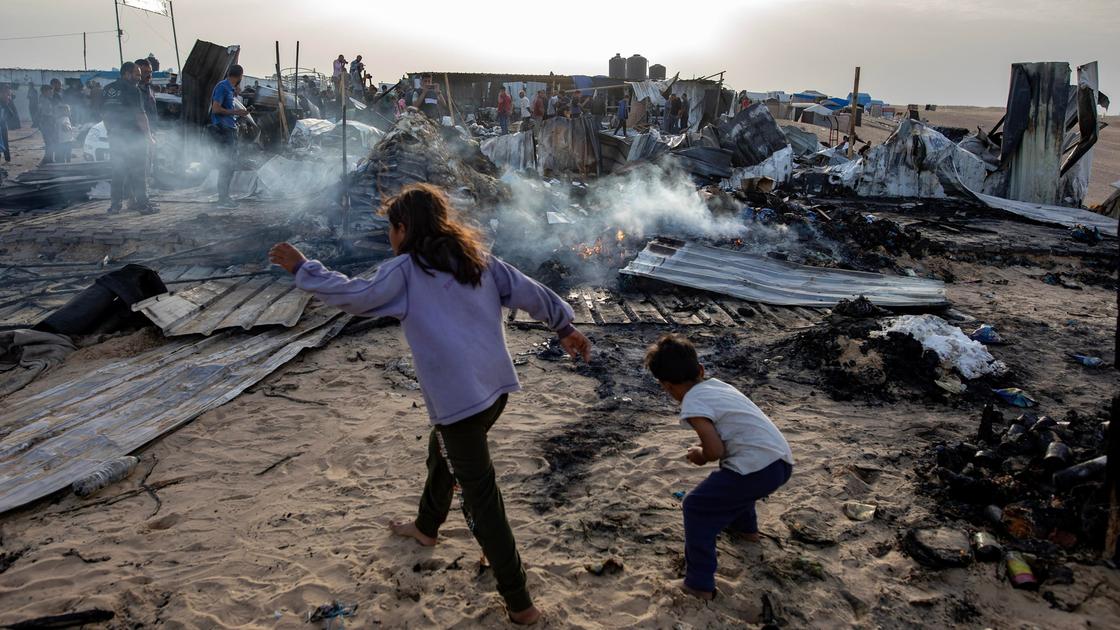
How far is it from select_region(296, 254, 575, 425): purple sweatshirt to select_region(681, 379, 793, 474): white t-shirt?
87cm

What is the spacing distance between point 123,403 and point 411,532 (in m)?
2.83

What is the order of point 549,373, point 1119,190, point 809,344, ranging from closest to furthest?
point 549,373, point 809,344, point 1119,190

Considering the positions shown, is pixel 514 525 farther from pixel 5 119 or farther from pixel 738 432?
pixel 5 119

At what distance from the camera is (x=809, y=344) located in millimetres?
5930

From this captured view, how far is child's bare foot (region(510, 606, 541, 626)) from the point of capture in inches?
103

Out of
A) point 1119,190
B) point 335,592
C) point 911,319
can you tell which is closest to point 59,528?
point 335,592

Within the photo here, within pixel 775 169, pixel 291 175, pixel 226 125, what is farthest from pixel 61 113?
pixel 775 169

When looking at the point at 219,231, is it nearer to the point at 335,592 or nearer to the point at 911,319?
the point at 335,592

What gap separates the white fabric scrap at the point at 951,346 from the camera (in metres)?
5.30

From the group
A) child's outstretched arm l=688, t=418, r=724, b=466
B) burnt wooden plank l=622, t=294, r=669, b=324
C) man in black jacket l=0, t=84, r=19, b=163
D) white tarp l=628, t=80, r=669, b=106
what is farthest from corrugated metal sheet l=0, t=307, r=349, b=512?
white tarp l=628, t=80, r=669, b=106

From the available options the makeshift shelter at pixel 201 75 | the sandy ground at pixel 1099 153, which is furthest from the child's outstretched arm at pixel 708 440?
the sandy ground at pixel 1099 153

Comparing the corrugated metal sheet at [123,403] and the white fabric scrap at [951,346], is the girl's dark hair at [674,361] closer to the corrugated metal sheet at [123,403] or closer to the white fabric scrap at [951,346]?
the corrugated metal sheet at [123,403]

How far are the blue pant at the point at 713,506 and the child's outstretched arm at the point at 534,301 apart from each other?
30.7 inches

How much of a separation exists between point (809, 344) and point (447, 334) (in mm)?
4551
